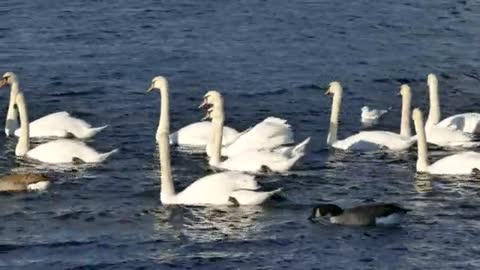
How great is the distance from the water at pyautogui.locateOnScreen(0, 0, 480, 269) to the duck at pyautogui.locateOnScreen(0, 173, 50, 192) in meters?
0.20

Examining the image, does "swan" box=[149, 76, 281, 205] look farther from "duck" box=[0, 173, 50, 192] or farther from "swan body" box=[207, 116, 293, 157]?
"swan body" box=[207, 116, 293, 157]

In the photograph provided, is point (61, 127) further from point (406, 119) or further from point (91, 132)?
point (406, 119)

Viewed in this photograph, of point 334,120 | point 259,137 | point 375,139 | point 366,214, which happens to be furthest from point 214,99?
point 366,214

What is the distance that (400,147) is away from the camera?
25.4m

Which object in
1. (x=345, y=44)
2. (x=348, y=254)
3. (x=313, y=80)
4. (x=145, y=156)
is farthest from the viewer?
(x=345, y=44)

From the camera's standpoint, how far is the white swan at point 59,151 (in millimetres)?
24469

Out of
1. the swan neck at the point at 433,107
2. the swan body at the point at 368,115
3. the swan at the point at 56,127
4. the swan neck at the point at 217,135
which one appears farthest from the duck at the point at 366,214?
Result: the swan body at the point at 368,115

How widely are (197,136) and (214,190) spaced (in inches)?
168

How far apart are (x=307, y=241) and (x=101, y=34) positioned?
1662 centimetres

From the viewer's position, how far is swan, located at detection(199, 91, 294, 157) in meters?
24.9

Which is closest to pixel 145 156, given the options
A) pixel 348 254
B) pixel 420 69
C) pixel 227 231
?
pixel 227 231

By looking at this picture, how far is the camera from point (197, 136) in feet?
84.9

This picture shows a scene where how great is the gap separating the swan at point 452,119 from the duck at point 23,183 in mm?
7183

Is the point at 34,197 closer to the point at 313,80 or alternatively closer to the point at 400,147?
→ the point at 400,147
